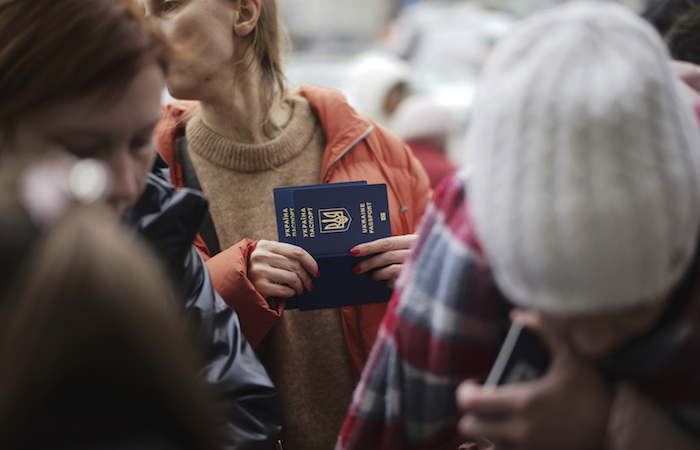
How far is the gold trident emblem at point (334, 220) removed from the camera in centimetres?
150

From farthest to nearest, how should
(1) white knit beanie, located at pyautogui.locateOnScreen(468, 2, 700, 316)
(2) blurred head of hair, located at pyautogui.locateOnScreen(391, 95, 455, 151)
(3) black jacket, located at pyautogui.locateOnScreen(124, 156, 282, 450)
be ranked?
(2) blurred head of hair, located at pyautogui.locateOnScreen(391, 95, 455, 151)
(3) black jacket, located at pyautogui.locateOnScreen(124, 156, 282, 450)
(1) white knit beanie, located at pyautogui.locateOnScreen(468, 2, 700, 316)

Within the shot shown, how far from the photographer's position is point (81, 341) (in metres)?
0.69

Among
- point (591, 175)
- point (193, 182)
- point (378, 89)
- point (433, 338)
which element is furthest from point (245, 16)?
point (378, 89)

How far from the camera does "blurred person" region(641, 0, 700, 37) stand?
179 cm

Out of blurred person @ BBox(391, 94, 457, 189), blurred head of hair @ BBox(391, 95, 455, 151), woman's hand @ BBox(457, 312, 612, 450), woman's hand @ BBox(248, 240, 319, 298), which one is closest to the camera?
woman's hand @ BBox(457, 312, 612, 450)

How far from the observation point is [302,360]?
5.63 feet

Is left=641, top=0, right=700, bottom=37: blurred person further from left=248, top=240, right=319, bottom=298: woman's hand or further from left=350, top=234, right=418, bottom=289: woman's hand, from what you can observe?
left=248, top=240, right=319, bottom=298: woman's hand

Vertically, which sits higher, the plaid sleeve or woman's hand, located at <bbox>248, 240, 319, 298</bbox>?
the plaid sleeve

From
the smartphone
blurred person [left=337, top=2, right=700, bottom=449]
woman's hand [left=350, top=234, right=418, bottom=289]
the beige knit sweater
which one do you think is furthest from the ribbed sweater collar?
the smartphone

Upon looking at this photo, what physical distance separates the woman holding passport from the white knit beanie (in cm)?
84

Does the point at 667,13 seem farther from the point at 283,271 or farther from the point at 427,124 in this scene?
the point at 427,124

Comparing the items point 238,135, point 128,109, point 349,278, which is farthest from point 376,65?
→ point 128,109

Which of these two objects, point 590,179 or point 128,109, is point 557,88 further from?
point 128,109

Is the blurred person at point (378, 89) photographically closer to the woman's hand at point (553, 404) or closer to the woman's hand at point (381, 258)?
the woman's hand at point (381, 258)
